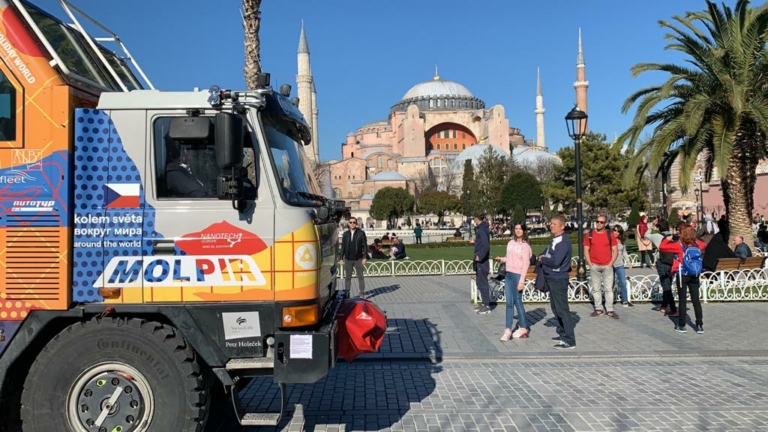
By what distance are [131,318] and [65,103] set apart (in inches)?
61.1

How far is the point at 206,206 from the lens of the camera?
392 centimetres

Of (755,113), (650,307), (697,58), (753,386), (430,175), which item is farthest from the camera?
(430,175)

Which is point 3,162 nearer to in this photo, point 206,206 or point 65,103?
point 65,103

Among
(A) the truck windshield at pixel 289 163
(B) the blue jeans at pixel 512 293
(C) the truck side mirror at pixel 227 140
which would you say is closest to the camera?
(C) the truck side mirror at pixel 227 140

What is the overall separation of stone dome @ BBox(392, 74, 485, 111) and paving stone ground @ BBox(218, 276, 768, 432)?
108903 millimetres

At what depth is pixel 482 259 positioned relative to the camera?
396 inches

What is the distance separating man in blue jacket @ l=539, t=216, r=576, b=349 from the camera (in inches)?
289

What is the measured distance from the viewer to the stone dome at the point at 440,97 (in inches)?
4643

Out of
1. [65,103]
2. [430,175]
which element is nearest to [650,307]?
[65,103]

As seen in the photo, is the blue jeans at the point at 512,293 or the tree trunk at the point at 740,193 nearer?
the blue jeans at the point at 512,293

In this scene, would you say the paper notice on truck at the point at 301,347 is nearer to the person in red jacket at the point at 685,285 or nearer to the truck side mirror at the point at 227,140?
the truck side mirror at the point at 227,140

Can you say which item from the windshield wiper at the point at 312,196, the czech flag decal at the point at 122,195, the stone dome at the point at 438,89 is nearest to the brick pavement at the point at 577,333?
the windshield wiper at the point at 312,196

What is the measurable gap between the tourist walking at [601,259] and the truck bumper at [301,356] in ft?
22.0

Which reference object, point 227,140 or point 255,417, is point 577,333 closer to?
point 255,417
